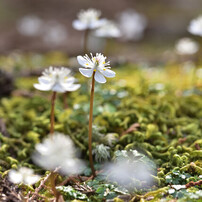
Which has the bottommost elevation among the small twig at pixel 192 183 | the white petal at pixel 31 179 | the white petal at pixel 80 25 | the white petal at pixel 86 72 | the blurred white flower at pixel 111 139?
the white petal at pixel 31 179

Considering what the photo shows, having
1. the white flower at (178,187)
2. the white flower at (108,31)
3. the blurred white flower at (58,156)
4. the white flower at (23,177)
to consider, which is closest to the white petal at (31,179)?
the white flower at (23,177)

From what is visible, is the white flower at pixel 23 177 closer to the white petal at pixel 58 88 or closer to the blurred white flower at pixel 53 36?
the white petal at pixel 58 88

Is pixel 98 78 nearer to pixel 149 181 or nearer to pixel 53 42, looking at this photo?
pixel 149 181

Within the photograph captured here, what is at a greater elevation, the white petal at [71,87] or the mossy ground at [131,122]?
the white petal at [71,87]

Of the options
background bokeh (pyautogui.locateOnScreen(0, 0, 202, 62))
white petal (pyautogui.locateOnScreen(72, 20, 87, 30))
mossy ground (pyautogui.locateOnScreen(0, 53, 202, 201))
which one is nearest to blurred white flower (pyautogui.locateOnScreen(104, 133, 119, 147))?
mossy ground (pyautogui.locateOnScreen(0, 53, 202, 201))

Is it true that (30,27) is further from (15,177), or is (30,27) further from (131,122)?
(15,177)
